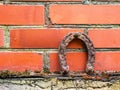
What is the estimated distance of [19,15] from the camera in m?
1.45

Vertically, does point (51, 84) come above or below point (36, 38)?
below

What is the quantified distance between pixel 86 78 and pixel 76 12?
0.80ft

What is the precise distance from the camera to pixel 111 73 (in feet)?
4.73

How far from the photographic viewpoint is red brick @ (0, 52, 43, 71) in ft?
4.74

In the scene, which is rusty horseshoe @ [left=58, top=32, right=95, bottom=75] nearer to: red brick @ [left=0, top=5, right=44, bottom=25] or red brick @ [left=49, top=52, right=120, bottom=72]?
red brick @ [left=49, top=52, right=120, bottom=72]

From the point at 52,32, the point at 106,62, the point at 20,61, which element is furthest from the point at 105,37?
the point at 20,61

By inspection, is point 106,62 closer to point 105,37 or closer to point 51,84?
point 105,37

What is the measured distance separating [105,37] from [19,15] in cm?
32

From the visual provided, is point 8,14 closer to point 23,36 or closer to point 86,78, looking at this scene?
point 23,36

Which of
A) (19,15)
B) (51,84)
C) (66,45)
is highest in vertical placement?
(19,15)

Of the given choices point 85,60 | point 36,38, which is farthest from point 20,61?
point 85,60

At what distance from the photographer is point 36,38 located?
4.76 ft

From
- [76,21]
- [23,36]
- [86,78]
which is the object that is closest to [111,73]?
[86,78]

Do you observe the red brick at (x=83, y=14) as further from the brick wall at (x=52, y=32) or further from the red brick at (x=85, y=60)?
the red brick at (x=85, y=60)
